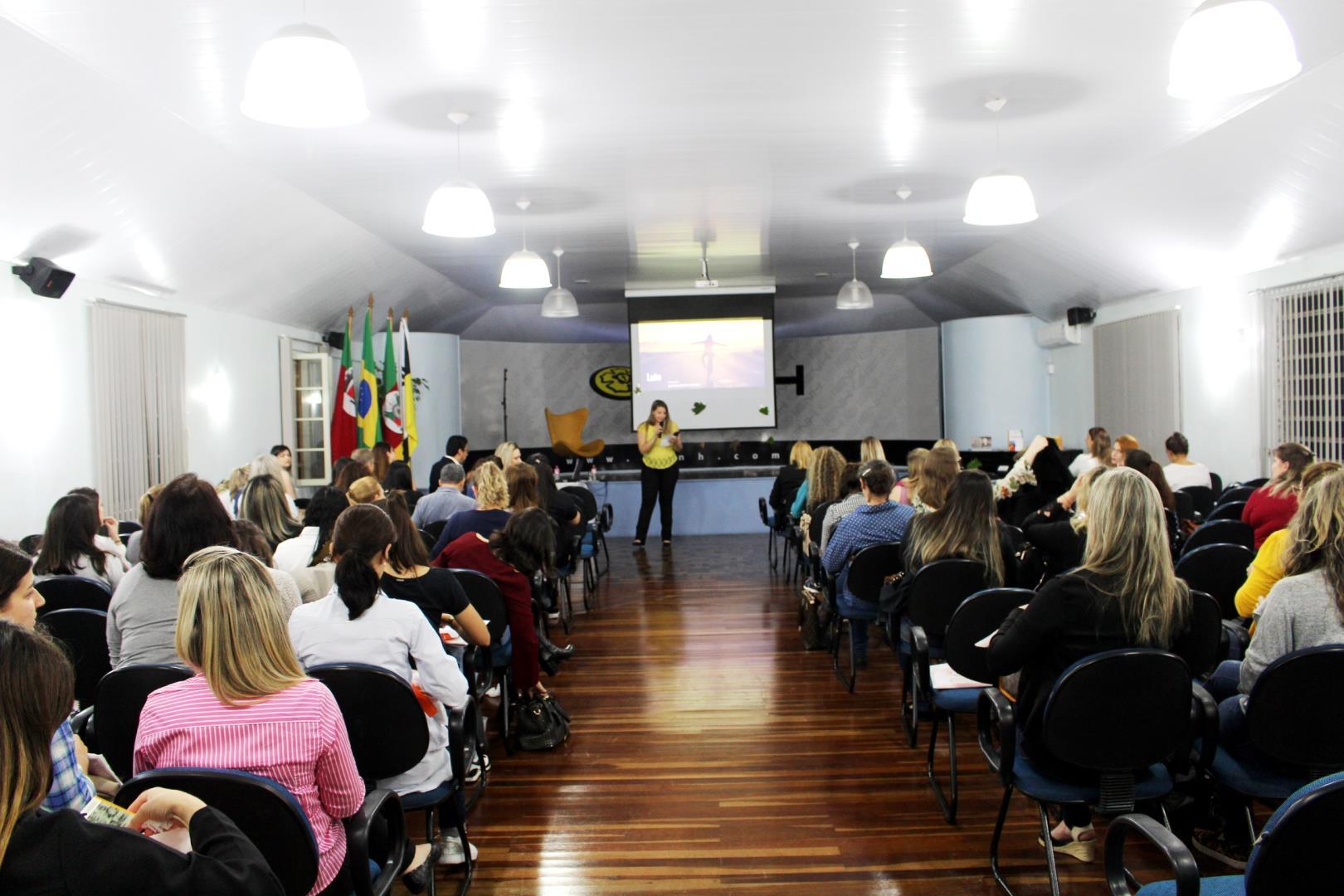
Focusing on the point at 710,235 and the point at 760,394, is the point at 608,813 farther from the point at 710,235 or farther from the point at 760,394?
the point at 760,394

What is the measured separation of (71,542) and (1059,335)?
36.5ft

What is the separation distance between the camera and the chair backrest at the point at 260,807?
68.5 inches

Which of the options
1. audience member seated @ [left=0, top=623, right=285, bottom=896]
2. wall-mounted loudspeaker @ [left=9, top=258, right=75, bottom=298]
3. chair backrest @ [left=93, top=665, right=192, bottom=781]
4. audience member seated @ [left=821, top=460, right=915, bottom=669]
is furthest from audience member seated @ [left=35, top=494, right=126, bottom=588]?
audience member seated @ [left=821, top=460, right=915, bottom=669]

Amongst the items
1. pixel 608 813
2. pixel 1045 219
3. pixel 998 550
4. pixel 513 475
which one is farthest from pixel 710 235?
pixel 608 813

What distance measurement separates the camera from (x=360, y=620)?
2809 millimetres

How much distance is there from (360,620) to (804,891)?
1.60 m

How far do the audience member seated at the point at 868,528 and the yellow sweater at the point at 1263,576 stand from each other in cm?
186

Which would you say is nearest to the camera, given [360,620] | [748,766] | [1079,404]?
[360,620]

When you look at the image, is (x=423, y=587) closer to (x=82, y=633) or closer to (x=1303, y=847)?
(x=82, y=633)

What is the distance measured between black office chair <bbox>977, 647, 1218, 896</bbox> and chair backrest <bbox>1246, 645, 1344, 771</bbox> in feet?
0.40

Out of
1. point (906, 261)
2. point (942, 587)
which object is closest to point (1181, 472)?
point (906, 261)

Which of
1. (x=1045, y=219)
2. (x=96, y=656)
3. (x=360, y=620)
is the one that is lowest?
(x=96, y=656)

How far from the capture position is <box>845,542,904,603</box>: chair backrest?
4859mm

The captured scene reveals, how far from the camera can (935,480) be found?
503 cm
